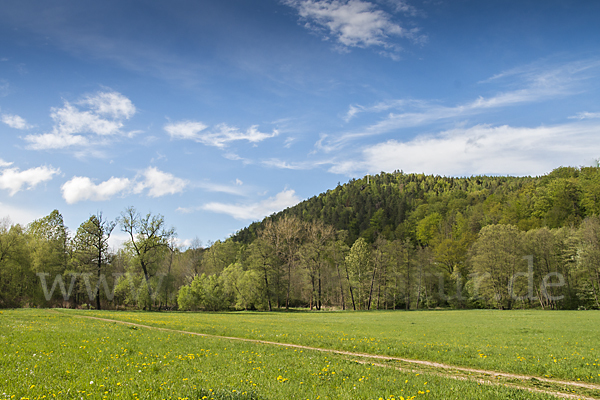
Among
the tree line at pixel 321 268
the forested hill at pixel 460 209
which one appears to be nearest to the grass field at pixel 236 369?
the tree line at pixel 321 268

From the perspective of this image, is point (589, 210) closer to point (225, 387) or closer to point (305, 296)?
point (305, 296)

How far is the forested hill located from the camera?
91.4 metres

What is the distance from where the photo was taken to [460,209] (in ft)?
454

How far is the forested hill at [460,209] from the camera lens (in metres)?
91.4

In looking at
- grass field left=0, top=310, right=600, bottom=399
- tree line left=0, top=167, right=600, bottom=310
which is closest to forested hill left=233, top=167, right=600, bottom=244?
tree line left=0, top=167, right=600, bottom=310

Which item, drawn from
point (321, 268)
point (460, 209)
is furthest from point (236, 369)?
point (460, 209)

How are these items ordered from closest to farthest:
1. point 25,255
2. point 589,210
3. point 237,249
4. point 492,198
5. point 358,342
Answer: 1. point 358,342
2. point 25,255
3. point 589,210
4. point 237,249
5. point 492,198

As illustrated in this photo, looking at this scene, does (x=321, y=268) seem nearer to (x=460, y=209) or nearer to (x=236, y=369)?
(x=236, y=369)

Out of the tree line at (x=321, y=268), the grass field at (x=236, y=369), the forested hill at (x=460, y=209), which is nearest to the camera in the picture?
the grass field at (x=236, y=369)

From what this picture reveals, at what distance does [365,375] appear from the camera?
10.7 metres

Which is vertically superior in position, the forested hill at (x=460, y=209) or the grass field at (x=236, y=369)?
the forested hill at (x=460, y=209)

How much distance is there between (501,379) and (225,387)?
30.9 ft

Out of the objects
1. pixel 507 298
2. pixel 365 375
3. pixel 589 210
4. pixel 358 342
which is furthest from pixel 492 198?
pixel 365 375

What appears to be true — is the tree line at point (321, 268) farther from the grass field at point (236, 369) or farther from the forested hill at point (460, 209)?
the grass field at point (236, 369)
